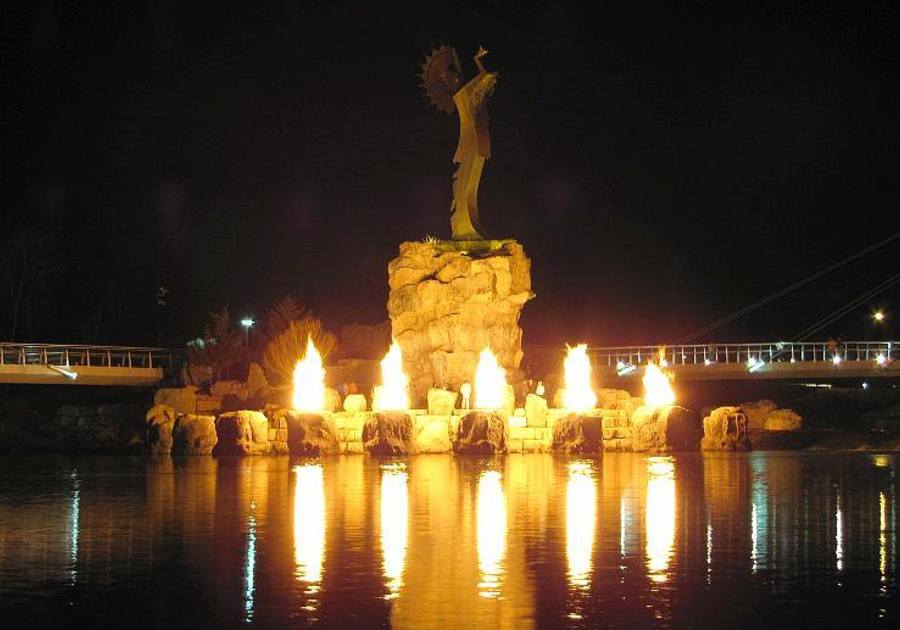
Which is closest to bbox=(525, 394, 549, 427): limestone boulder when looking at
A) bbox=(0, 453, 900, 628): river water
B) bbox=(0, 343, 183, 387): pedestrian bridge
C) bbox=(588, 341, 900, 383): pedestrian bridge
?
bbox=(0, 453, 900, 628): river water

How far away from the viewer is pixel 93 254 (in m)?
63.0

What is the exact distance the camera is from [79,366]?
43.9 meters

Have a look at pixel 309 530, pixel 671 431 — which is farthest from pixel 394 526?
pixel 671 431

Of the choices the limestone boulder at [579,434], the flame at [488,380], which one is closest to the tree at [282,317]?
the flame at [488,380]

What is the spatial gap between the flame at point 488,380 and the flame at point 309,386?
4668 mm

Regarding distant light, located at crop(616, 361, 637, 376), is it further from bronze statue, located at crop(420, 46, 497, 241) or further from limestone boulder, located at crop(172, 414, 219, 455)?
limestone boulder, located at crop(172, 414, 219, 455)

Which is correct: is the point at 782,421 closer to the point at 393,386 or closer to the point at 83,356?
the point at 393,386

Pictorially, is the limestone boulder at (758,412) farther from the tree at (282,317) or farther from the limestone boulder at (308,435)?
the tree at (282,317)

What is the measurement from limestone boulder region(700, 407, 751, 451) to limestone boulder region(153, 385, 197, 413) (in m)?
15.9

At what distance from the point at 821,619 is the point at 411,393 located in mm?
30025

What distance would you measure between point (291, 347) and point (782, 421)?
17.8 metres

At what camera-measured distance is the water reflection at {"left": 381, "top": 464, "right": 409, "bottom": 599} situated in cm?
1417

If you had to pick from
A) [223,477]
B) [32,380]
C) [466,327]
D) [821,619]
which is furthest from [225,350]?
[821,619]

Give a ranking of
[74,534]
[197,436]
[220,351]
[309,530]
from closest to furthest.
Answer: [74,534] < [309,530] < [197,436] < [220,351]
